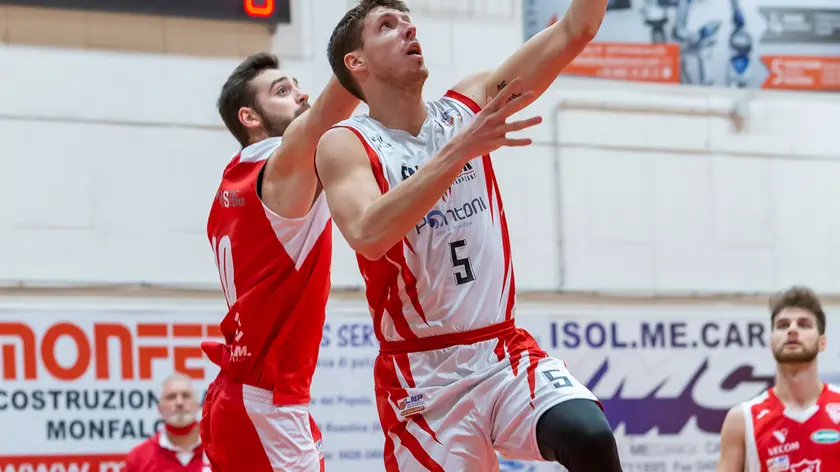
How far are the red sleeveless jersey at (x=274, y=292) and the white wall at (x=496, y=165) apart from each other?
4167mm

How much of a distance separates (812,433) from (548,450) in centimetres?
356

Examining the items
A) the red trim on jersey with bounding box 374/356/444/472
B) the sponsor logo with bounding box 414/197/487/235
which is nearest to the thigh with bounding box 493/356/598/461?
the red trim on jersey with bounding box 374/356/444/472

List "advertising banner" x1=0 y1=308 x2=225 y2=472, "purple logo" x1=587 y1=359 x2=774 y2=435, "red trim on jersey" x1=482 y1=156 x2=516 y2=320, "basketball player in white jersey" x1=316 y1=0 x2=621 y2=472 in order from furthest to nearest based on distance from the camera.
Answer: "purple logo" x1=587 y1=359 x2=774 y2=435, "advertising banner" x1=0 y1=308 x2=225 y2=472, "red trim on jersey" x1=482 y1=156 x2=516 y2=320, "basketball player in white jersey" x1=316 y1=0 x2=621 y2=472

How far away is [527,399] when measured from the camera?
144 inches

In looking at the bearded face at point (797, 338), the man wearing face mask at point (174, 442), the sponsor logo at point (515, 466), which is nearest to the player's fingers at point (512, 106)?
the bearded face at point (797, 338)

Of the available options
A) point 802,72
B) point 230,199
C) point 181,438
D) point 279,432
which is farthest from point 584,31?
point 802,72

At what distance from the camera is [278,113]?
5.08 metres

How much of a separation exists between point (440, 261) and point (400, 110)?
1.77 feet

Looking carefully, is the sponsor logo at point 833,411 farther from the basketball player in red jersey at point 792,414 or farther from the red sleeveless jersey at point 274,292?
the red sleeveless jersey at point 274,292

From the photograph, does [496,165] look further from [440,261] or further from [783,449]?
[440,261]

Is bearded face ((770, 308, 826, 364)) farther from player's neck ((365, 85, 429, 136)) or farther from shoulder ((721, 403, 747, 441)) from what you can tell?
player's neck ((365, 85, 429, 136))

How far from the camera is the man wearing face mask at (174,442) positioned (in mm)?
7734

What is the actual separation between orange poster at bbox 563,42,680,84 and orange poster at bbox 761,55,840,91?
88 cm

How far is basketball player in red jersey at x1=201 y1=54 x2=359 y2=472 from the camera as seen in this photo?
15.3ft
